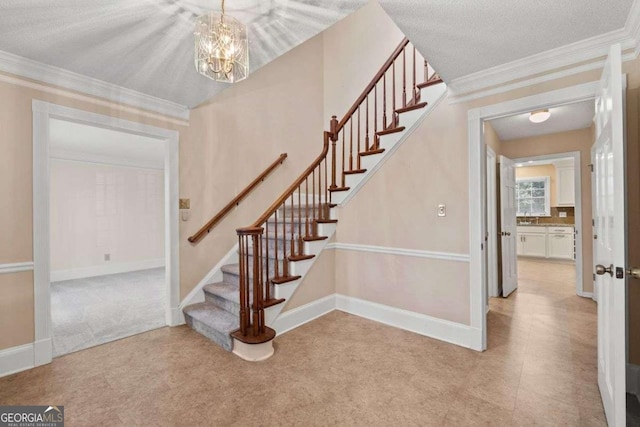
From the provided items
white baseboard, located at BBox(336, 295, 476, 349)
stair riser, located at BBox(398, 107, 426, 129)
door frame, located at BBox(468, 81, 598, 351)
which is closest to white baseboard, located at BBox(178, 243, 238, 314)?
white baseboard, located at BBox(336, 295, 476, 349)

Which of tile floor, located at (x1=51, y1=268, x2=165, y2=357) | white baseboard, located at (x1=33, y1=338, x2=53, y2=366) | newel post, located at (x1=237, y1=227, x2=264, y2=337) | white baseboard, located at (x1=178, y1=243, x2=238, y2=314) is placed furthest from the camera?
white baseboard, located at (x1=178, y1=243, x2=238, y2=314)

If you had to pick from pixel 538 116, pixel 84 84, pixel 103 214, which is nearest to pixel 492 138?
pixel 538 116

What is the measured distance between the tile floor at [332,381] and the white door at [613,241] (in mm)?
398

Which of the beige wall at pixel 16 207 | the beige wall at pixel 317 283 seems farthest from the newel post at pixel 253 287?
the beige wall at pixel 16 207

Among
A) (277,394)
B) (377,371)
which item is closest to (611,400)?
(377,371)

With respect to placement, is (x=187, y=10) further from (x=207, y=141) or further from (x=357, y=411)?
(x=357, y=411)

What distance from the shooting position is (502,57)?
224 centimetres

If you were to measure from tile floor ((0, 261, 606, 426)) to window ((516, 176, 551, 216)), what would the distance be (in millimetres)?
5581

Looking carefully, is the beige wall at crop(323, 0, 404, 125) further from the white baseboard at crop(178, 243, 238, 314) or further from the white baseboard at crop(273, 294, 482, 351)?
the white baseboard at crop(273, 294, 482, 351)

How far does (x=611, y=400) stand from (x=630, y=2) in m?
2.16

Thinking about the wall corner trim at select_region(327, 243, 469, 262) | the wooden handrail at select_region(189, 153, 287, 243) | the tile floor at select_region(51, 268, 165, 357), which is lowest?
the tile floor at select_region(51, 268, 165, 357)

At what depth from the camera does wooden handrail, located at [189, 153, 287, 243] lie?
3316mm

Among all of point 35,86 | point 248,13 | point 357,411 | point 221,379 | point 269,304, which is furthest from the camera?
point 269,304

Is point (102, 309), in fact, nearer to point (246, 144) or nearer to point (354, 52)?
point (246, 144)
